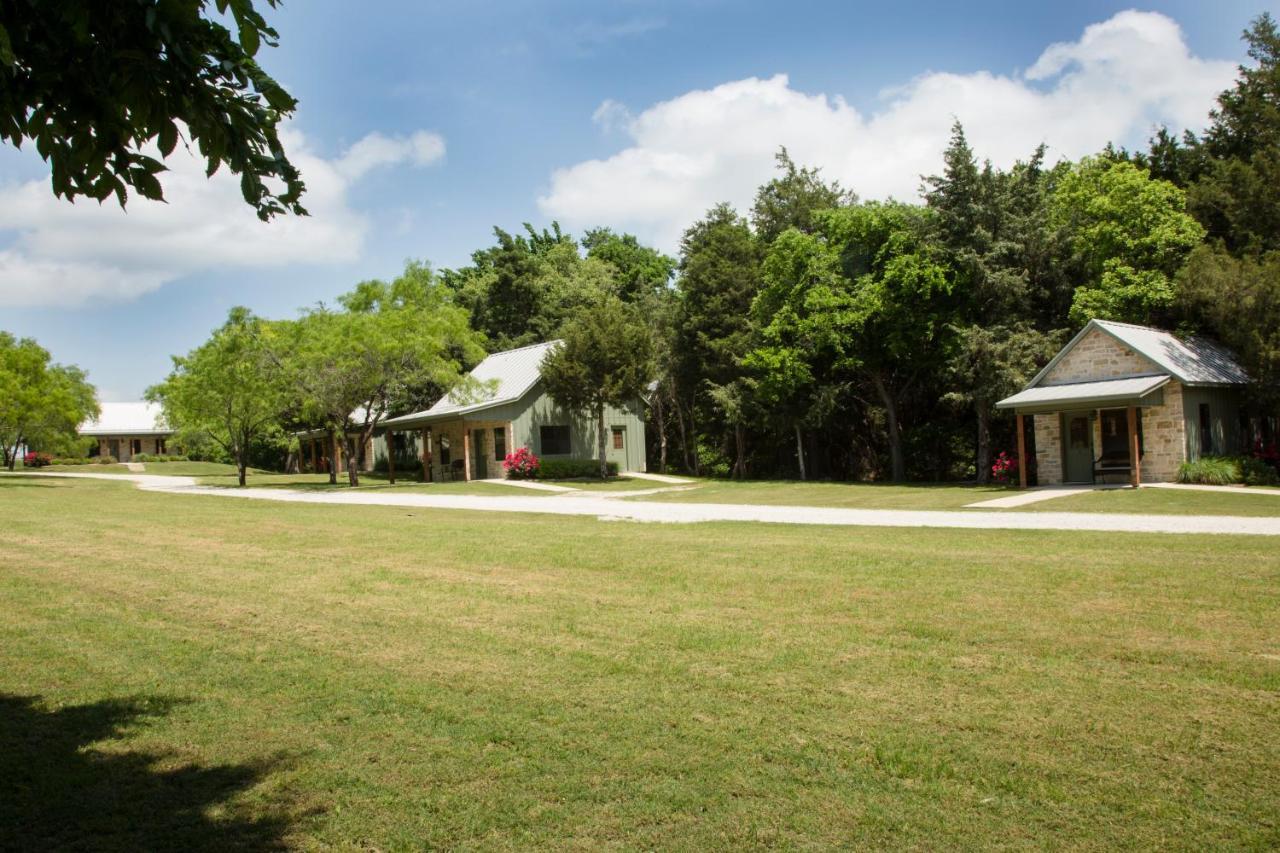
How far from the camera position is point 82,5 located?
287 cm

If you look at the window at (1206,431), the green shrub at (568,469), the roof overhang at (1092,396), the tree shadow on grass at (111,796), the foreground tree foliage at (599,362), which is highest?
the foreground tree foliage at (599,362)

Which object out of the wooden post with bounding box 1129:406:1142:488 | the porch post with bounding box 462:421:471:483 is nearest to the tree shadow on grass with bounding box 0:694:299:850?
the wooden post with bounding box 1129:406:1142:488

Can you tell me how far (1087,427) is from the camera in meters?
23.7

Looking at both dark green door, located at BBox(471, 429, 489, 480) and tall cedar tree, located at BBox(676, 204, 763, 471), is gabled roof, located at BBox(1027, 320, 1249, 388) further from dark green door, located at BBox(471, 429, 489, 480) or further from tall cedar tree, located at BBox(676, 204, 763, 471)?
dark green door, located at BBox(471, 429, 489, 480)

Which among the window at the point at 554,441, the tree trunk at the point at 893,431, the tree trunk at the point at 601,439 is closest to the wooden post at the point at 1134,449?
the tree trunk at the point at 893,431

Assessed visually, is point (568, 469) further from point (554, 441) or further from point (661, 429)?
point (661, 429)

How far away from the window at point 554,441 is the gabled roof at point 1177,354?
17417 millimetres

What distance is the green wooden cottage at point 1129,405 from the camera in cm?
2108

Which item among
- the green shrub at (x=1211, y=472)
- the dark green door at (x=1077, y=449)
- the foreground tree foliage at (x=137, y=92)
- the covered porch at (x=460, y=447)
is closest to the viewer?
the foreground tree foliage at (x=137, y=92)

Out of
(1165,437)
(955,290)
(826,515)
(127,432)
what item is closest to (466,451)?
(955,290)

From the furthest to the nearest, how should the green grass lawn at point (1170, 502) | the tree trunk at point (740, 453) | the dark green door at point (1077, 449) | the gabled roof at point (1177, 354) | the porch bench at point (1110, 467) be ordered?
the tree trunk at point (740, 453), the dark green door at point (1077, 449), the porch bench at point (1110, 467), the gabled roof at point (1177, 354), the green grass lawn at point (1170, 502)

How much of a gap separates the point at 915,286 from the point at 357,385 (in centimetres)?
1833

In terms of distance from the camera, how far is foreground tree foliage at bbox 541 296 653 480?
99.8 feet

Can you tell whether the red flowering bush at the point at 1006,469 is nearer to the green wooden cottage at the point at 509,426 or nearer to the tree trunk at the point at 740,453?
the tree trunk at the point at 740,453
